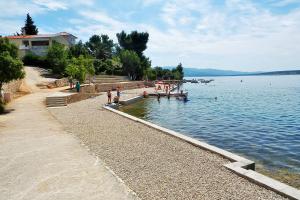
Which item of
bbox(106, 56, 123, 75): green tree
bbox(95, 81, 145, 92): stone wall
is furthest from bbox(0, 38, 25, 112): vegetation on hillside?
bbox(106, 56, 123, 75): green tree

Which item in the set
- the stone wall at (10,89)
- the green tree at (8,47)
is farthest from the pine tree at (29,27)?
the green tree at (8,47)

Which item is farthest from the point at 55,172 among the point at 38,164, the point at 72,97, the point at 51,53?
the point at 51,53

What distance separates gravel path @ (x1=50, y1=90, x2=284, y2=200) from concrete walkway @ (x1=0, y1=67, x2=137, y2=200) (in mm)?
576

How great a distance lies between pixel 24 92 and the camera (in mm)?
38250

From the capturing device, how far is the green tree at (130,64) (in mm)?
91244

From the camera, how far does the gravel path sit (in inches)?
324

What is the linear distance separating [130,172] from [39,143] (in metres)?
6.26

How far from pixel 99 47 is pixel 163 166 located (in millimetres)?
104683

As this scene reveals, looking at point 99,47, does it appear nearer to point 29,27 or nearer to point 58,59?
point 29,27

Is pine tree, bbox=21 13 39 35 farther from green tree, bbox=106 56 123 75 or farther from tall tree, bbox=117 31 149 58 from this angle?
tall tree, bbox=117 31 149 58

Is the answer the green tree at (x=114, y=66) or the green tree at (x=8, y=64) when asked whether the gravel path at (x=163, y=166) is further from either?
the green tree at (x=114, y=66)

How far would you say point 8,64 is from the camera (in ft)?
75.1

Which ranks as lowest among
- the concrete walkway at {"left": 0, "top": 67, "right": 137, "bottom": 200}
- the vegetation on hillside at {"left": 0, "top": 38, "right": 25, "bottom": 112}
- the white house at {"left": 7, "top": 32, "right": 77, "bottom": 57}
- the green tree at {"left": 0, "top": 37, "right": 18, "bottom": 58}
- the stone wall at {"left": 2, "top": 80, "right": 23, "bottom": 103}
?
the concrete walkway at {"left": 0, "top": 67, "right": 137, "bottom": 200}

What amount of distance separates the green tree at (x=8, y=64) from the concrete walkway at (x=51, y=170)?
24.0ft
